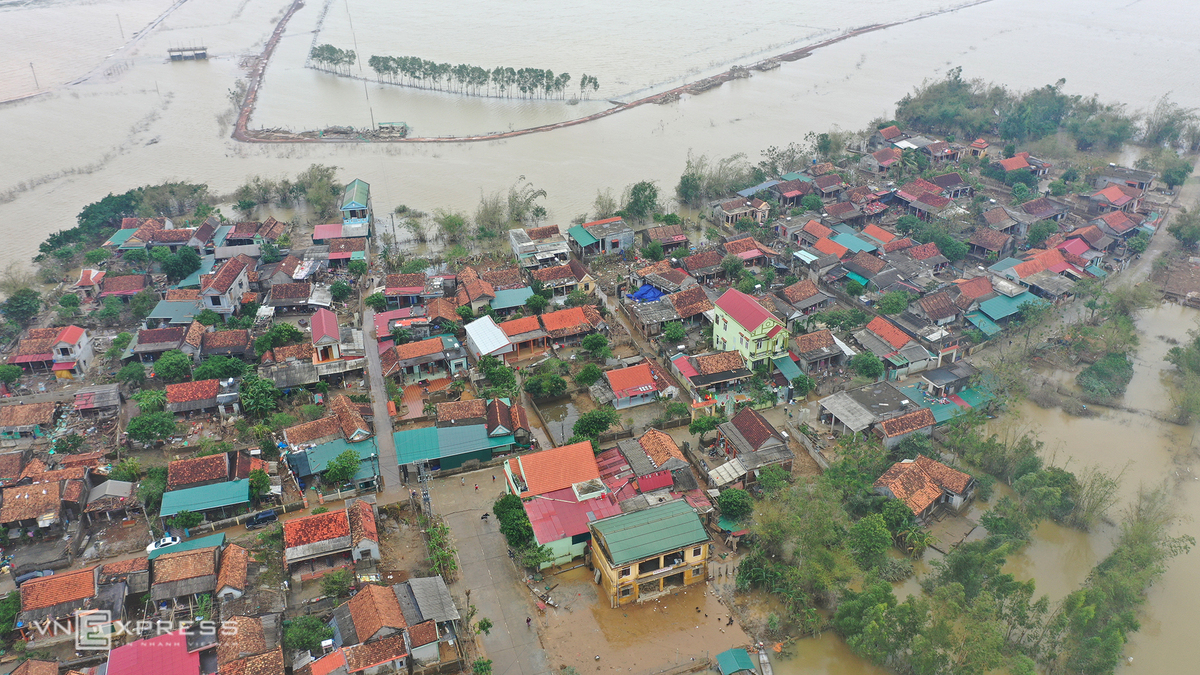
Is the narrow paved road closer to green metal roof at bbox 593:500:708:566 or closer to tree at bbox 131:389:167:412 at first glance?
tree at bbox 131:389:167:412

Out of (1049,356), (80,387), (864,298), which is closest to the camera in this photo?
(80,387)

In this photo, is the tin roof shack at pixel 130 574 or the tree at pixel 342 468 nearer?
the tin roof shack at pixel 130 574

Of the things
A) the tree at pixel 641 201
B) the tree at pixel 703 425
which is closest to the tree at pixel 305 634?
the tree at pixel 703 425

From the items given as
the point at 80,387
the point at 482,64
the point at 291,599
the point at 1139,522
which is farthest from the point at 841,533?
the point at 482,64

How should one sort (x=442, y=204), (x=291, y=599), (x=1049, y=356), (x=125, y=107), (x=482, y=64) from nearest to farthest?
(x=291, y=599) < (x=1049, y=356) < (x=442, y=204) < (x=125, y=107) < (x=482, y=64)

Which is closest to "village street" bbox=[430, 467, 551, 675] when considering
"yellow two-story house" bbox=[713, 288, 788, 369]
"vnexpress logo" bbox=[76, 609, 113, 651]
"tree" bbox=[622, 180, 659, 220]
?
"vnexpress logo" bbox=[76, 609, 113, 651]

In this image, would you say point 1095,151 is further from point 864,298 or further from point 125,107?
point 125,107

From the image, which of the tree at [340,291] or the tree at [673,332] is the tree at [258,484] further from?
the tree at [673,332]
